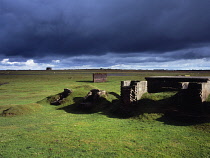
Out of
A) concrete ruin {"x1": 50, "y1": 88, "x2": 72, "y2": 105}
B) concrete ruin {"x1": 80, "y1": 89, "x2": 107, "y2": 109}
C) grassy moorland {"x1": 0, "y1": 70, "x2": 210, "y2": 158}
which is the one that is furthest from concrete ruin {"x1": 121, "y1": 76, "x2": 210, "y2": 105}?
concrete ruin {"x1": 50, "y1": 88, "x2": 72, "y2": 105}

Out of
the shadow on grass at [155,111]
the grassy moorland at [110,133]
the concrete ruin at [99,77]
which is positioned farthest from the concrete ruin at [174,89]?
the concrete ruin at [99,77]

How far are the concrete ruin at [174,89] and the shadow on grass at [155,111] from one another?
48 centimetres

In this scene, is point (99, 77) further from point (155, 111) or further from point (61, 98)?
point (155, 111)

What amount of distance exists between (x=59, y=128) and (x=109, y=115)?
4.49 metres

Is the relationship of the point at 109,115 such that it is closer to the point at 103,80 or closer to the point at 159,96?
the point at 159,96

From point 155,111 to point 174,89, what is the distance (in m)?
4.11

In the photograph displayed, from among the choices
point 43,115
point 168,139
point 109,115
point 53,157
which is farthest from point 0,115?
point 168,139

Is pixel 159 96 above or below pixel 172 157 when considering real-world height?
above

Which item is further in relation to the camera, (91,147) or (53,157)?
(91,147)

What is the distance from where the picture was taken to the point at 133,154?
730 centimetres

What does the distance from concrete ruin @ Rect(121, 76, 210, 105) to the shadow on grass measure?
1.59 ft

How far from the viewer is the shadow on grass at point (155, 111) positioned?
1119 cm

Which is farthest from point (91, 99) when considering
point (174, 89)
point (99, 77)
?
point (99, 77)

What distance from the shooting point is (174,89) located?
615 inches
